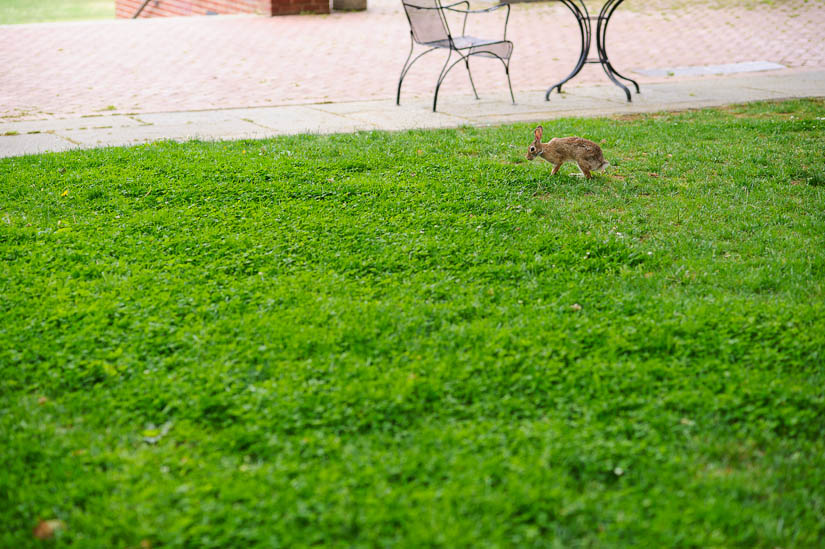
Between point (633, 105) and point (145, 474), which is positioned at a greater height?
point (633, 105)

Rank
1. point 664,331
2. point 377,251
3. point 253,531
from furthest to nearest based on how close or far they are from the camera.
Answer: point 377,251, point 664,331, point 253,531

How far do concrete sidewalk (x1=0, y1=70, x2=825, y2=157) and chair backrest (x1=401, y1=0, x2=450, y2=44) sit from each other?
0.73 metres

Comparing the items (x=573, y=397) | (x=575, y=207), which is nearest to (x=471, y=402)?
(x=573, y=397)

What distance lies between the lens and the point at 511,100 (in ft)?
28.1

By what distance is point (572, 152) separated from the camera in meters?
5.17

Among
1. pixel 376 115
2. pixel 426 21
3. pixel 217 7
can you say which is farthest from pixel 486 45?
pixel 217 7

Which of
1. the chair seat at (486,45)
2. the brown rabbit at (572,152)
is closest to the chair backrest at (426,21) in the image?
the chair seat at (486,45)

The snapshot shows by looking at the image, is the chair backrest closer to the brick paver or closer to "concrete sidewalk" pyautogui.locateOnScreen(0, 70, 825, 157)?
"concrete sidewalk" pyautogui.locateOnScreen(0, 70, 825, 157)

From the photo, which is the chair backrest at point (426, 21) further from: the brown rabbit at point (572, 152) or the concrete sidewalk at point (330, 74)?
the brown rabbit at point (572, 152)

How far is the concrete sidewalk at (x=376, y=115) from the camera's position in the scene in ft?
21.9

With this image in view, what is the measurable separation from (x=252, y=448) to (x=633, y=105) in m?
6.95

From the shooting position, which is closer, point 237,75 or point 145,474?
point 145,474

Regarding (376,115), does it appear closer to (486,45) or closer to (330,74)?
(486,45)

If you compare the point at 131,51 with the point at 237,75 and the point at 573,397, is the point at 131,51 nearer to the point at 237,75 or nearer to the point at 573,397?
the point at 237,75
